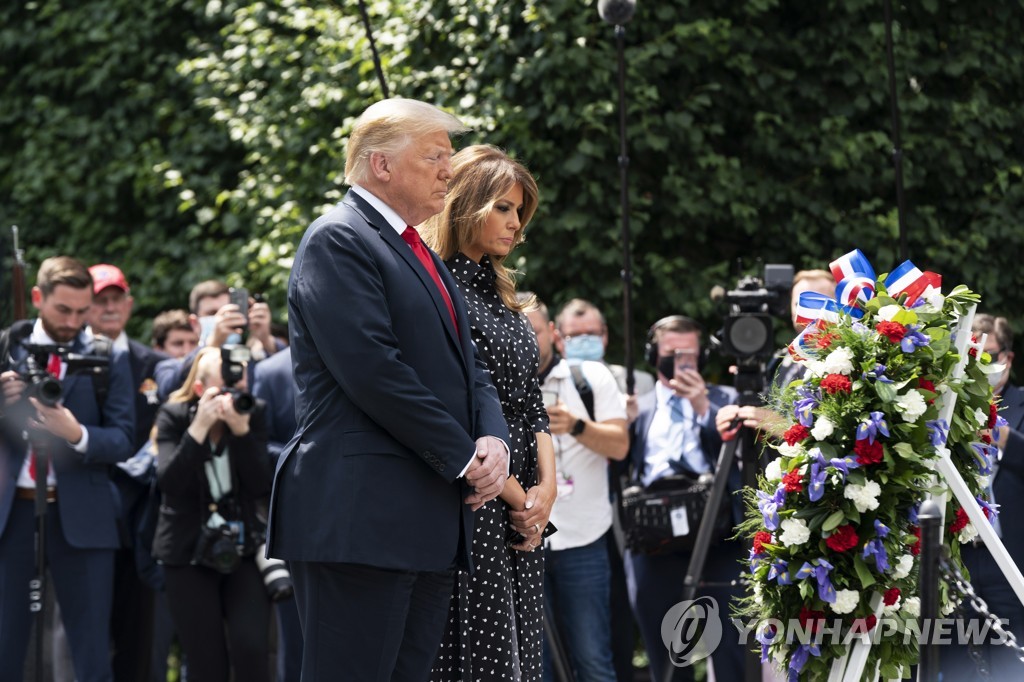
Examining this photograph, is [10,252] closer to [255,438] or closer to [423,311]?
[255,438]

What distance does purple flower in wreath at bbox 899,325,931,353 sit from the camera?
3.84 metres

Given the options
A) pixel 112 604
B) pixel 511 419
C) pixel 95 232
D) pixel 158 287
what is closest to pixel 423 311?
pixel 511 419

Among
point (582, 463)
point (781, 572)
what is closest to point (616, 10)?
point (582, 463)

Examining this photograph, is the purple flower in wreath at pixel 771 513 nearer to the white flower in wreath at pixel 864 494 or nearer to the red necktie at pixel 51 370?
the white flower in wreath at pixel 864 494

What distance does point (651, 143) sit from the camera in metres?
8.00

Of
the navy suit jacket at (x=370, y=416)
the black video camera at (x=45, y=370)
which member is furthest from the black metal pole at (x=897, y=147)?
the black video camera at (x=45, y=370)

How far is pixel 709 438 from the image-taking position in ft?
20.2

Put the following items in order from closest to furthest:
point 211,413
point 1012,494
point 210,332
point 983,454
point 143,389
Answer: point 983,454 → point 211,413 → point 1012,494 → point 210,332 → point 143,389

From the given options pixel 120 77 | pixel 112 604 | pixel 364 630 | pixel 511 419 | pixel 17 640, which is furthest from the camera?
pixel 120 77

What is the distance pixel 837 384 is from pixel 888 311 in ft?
0.89

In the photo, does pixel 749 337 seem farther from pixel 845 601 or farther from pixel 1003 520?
pixel 845 601

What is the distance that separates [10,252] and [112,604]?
1.76 m

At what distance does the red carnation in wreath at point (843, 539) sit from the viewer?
3.81m

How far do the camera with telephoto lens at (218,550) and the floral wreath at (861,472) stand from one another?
2.63m
